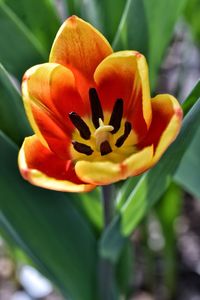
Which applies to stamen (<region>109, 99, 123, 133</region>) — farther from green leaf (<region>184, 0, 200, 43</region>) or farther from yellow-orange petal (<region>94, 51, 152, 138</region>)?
green leaf (<region>184, 0, 200, 43</region>)

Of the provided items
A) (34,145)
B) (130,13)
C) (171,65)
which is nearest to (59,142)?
(34,145)

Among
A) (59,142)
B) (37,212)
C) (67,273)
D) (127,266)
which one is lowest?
(127,266)

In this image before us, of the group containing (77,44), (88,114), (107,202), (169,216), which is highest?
(77,44)

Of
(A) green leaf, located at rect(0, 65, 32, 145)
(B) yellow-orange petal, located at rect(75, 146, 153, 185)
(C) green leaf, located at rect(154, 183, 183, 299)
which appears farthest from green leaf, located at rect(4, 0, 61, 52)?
(C) green leaf, located at rect(154, 183, 183, 299)

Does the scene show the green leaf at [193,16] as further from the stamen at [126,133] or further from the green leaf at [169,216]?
the stamen at [126,133]

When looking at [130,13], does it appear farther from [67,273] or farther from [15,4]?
[67,273]

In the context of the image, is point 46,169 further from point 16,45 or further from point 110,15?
point 110,15

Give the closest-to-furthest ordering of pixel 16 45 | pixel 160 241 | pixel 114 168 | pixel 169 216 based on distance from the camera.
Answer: pixel 114 168
pixel 16 45
pixel 169 216
pixel 160 241

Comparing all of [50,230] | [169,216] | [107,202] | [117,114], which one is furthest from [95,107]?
[169,216]
